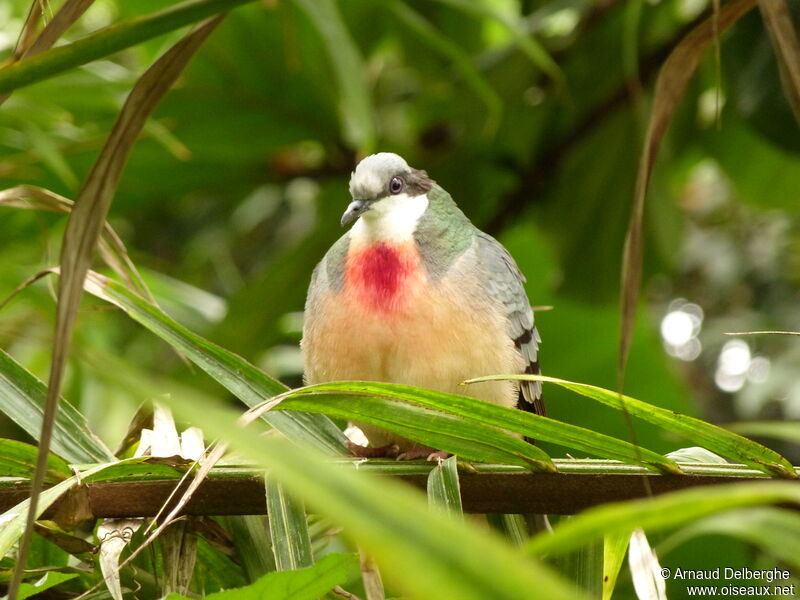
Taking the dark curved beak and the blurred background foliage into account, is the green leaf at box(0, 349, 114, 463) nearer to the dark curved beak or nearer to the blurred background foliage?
the dark curved beak

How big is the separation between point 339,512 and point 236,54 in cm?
377

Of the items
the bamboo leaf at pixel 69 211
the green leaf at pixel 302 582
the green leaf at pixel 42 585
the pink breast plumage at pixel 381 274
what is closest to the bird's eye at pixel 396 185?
the pink breast plumage at pixel 381 274

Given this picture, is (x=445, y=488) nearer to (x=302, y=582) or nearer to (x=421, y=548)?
(x=302, y=582)

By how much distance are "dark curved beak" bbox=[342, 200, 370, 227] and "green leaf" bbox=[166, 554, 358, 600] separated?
1203 millimetres

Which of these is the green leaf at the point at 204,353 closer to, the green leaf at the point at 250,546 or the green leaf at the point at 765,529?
the green leaf at the point at 250,546

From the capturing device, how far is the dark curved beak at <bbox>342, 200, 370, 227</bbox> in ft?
7.63

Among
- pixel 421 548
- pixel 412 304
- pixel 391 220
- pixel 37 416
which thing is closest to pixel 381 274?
pixel 412 304

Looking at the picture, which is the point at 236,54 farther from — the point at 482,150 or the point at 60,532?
the point at 60,532

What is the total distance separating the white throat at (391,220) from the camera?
2.34 meters

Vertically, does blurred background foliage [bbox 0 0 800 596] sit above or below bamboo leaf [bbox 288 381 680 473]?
above

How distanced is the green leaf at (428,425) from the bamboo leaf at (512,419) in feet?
0.06

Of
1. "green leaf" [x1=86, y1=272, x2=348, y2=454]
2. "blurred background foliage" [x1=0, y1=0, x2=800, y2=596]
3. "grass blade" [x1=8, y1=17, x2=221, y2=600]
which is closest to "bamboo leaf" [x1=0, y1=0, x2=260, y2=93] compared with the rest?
"grass blade" [x1=8, y1=17, x2=221, y2=600]

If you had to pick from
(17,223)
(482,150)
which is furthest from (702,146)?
(17,223)

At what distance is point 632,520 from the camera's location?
76 centimetres
